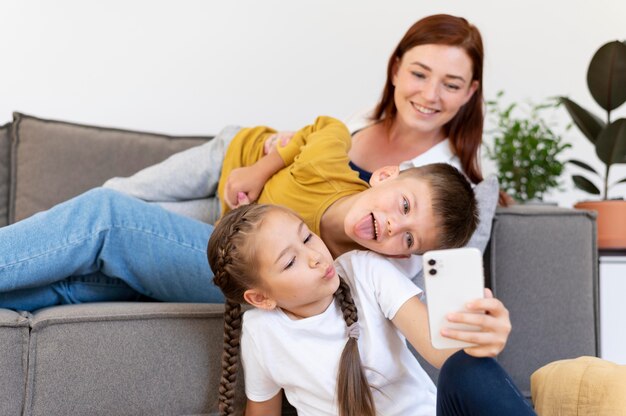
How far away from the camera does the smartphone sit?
3.47 feet

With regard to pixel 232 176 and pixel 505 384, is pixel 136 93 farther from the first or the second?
pixel 505 384

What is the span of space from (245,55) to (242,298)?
1.61 m

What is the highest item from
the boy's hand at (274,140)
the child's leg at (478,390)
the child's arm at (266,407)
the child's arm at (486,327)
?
the boy's hand at (274,140)

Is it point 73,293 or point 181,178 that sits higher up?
point 181,178

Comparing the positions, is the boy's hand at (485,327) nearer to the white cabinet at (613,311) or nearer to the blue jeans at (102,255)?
the blue jeans at (102,255)

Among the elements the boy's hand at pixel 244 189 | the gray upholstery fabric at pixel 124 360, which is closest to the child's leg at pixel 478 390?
the gray upholstery fabric at pixel 124 360

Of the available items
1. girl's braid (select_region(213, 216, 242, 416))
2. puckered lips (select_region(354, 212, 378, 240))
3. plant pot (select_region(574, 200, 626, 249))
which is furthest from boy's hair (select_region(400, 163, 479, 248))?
plant pot (select_region(574, 200, 626, 249))

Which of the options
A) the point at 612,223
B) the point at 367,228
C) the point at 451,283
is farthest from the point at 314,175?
the point at 612,223

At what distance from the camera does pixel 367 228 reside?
1.45 metres

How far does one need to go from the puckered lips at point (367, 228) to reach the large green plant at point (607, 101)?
40.7 inches

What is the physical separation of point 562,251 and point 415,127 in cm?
56

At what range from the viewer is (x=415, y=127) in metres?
2.10

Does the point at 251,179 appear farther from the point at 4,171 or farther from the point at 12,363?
the point at 4,171

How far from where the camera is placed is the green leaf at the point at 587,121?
2203mm
